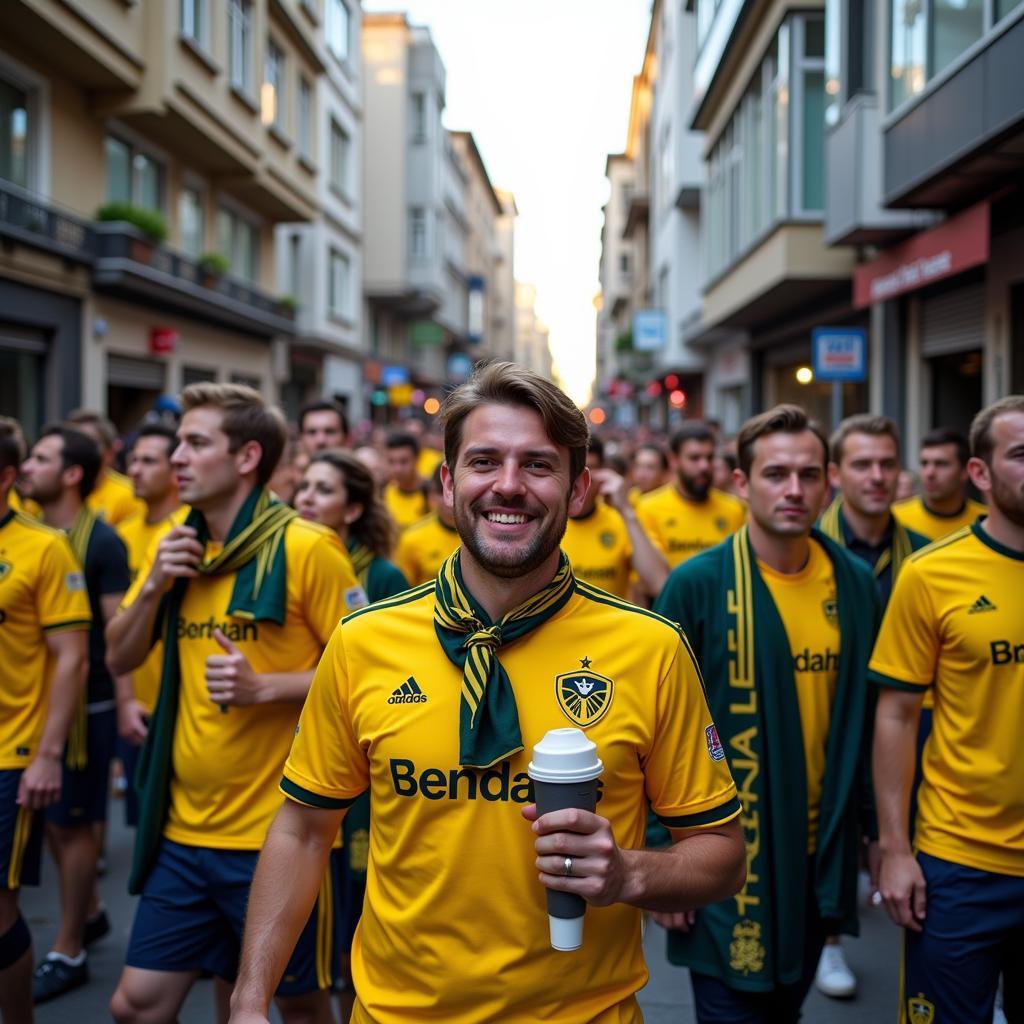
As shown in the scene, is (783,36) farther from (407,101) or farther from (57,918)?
(407,101)

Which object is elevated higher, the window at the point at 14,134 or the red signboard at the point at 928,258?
the window at the point at 14,134

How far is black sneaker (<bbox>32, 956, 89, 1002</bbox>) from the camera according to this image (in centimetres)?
499

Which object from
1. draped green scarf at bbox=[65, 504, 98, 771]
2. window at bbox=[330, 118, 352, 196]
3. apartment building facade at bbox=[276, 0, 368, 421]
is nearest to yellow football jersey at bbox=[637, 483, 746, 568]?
draped green scarf at bbox=[65, 504, 98, 771]

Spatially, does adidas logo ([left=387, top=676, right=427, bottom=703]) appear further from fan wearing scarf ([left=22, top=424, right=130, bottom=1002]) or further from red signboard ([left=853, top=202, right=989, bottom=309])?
red signboard ([left=853, top=202, right=989, bottom=309])

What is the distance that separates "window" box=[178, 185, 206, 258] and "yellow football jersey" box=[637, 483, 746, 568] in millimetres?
16987

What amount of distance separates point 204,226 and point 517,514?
2293cm

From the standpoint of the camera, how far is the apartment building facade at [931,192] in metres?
9.92

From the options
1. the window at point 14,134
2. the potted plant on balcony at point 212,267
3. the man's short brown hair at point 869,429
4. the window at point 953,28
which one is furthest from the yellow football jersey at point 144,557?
the potted plant on balcony at point 212,267

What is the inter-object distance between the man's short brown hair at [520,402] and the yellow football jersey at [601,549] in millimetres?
4573

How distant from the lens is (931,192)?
450 inches

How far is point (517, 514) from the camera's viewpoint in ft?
7.73

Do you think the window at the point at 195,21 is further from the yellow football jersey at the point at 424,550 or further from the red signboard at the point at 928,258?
the yellow football jersey at the point at 424,550

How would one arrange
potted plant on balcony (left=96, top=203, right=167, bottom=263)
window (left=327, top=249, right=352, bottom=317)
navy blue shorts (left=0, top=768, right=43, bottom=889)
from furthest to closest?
window (left=327, top=249, right=352, bottom=317) < potted plant on balcony (left=96, top=203, right=167, bottom=263) < navy blue shorts (left=0, top=768, right=43, bottom=889)

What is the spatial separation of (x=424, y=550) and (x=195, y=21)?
17024 millimetres
